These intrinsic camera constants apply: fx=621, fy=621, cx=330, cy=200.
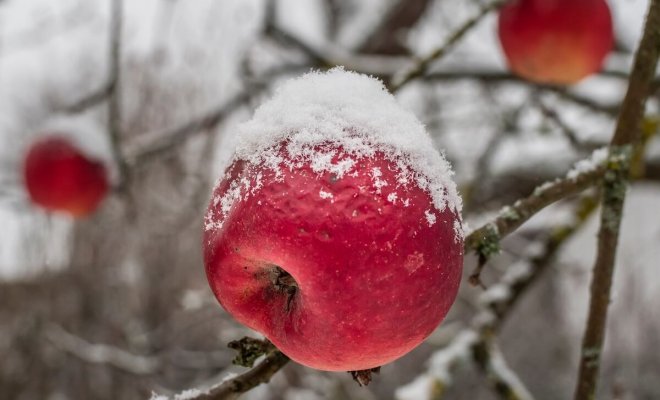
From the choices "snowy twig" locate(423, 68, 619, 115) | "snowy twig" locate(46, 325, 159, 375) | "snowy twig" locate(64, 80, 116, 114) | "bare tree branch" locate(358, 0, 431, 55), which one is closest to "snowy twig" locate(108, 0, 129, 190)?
"snowy twig" locate(64, 80, 116, 114)

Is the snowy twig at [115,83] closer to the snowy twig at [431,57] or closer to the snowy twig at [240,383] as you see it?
the snowy twig at [431,57]

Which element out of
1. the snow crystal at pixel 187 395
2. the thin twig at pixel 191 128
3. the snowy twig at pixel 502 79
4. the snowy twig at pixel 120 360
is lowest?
the snow crystal at pixel 187 395

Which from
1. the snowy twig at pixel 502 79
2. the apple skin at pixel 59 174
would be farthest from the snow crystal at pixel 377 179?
the apple skin at pixel 59 174

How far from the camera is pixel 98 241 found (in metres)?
5.86

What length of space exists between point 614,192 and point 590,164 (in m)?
0.04

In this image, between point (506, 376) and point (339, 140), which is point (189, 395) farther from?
point (506, 376)

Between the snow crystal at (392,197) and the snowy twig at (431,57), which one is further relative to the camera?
the snowy twig at (431,57)

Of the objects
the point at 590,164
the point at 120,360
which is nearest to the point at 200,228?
the point at 120,360

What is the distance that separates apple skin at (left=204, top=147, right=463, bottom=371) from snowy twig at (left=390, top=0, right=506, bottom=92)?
0.47 meters

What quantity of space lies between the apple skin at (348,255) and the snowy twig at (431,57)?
0.47m

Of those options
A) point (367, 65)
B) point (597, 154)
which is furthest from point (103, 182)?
point (597, 154)

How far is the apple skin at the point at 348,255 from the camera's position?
444 mm

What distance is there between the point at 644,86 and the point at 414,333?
1.32 ft

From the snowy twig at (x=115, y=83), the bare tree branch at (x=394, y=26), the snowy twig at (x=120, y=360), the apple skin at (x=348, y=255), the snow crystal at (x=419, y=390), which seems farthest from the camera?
the bare tree branch at (x=394, y=26)
